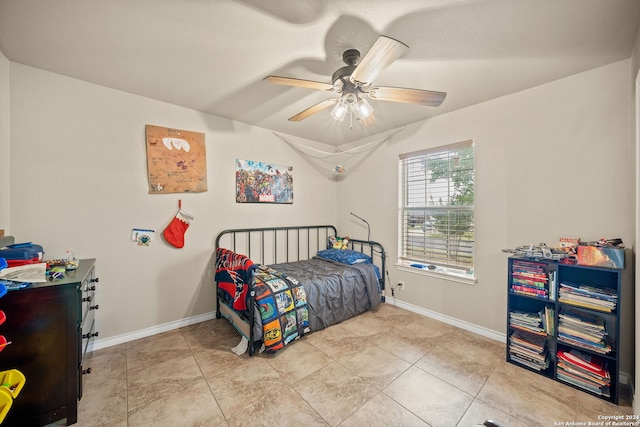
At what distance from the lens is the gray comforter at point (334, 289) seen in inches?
99.4

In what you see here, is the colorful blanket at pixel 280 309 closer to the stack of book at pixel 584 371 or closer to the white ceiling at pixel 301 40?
the white ceiling at pixel 301 40

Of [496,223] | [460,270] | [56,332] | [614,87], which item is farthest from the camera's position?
[460,270]

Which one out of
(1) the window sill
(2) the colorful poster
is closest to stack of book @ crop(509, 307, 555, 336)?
(1) the window sill

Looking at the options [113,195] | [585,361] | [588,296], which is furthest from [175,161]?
[585,361]

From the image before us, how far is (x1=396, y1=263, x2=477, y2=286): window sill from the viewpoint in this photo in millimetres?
2633

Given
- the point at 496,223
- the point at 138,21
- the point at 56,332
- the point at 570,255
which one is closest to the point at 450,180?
the point at 496,223

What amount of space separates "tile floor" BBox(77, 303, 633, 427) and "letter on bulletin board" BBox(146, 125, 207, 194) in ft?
5.12

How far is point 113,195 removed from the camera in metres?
2.33

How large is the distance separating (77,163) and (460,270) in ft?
12.9

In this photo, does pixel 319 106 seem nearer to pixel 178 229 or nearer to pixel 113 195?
pixel 178 229

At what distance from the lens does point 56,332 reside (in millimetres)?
1427

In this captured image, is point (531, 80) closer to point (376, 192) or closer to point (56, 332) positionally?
point (376, 192)

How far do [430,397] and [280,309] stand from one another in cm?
129

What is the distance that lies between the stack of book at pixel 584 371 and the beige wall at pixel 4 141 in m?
4.27
